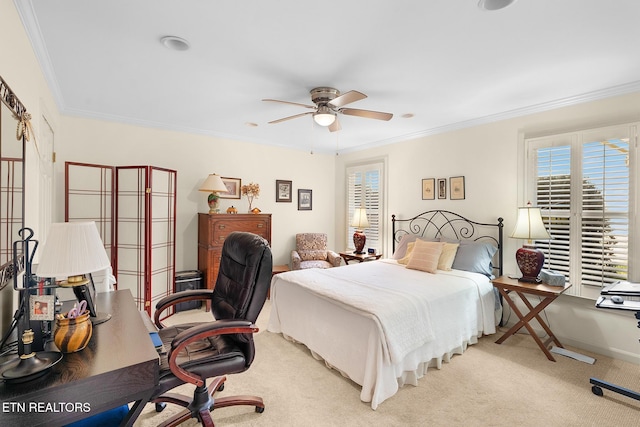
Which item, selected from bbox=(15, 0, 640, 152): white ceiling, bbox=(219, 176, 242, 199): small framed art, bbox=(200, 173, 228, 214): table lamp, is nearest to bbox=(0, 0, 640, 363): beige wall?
bbox=(219, 176, 242, 199): small framed art

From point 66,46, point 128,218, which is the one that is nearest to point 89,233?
point 66,46

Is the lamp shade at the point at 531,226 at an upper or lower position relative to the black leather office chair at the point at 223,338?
upper

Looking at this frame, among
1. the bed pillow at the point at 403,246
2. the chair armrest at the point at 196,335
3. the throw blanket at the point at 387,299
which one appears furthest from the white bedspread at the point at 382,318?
the chair armrest at the point at 196,335

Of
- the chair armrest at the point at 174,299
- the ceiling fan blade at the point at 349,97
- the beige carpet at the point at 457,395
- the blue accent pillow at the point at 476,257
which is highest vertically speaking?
the ceiling fan blade at the point at 349,97

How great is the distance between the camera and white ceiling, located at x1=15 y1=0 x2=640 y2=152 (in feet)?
6.13

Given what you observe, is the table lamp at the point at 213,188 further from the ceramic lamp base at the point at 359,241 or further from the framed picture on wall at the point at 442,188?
the framed picture on wall at the point at 442,188

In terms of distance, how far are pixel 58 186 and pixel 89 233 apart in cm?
299

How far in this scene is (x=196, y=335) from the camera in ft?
5.60

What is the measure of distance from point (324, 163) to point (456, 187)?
8.89 feet

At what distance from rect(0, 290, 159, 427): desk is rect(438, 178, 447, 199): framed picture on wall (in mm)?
4035

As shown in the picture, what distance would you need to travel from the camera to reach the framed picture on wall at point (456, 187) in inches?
167

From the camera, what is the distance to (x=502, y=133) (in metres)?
3.83

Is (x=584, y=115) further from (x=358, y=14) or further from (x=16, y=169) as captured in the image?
(x=16, y=169)

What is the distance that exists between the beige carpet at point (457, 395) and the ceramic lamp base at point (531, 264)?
2.39 ft
